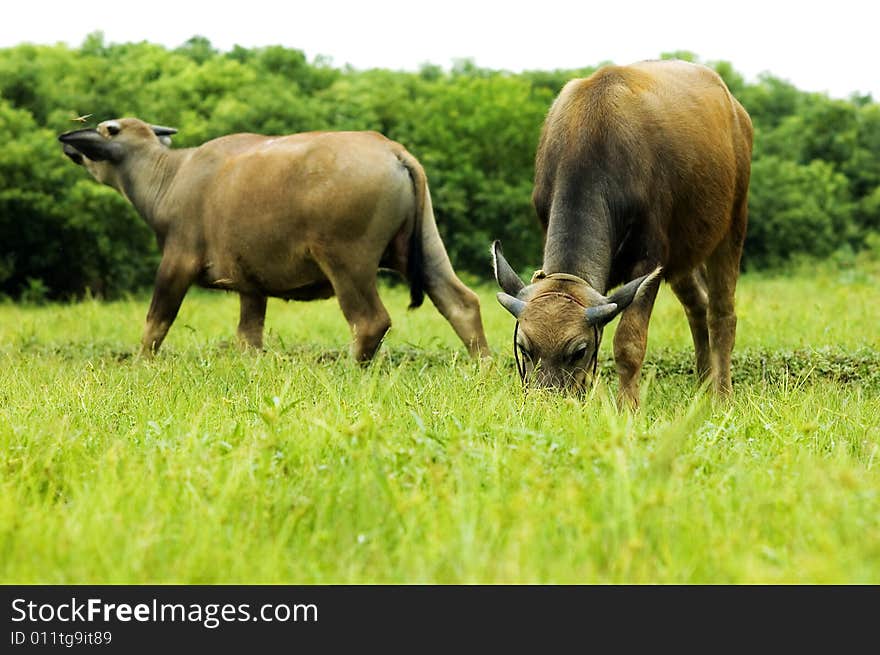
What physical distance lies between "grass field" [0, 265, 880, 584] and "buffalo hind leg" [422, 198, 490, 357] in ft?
5.42

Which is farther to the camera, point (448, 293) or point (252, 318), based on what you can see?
point (252, 318)

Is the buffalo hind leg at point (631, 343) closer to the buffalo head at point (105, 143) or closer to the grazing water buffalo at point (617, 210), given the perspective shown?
the grazing water buffalo at point (617, 210)

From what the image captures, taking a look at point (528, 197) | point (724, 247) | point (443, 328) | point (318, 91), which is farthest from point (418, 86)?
point (724, 247)

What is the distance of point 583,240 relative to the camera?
19.1ft

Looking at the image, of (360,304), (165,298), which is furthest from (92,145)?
(360,304)

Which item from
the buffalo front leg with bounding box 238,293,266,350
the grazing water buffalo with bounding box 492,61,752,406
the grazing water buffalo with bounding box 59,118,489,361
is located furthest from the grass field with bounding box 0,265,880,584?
the buffalo front leg with bounding box 238,293,266,350

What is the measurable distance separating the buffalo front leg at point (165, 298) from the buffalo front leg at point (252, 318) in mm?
536

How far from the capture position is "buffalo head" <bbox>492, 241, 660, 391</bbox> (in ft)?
17.8

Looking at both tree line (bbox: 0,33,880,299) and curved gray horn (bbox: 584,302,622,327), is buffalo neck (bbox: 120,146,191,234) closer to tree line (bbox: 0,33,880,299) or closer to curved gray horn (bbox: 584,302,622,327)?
curved gray horn (bbox: 584,302,622,327)

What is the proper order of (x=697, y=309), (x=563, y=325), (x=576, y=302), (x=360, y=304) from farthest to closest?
(x=697, y=309) → (x=360, y=304) → (x=576, y=302) → (x=563, y=325)

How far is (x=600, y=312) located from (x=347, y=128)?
1776 centimetres

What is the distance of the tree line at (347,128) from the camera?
16891 millimetres

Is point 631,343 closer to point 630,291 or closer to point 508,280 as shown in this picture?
point 630,291
